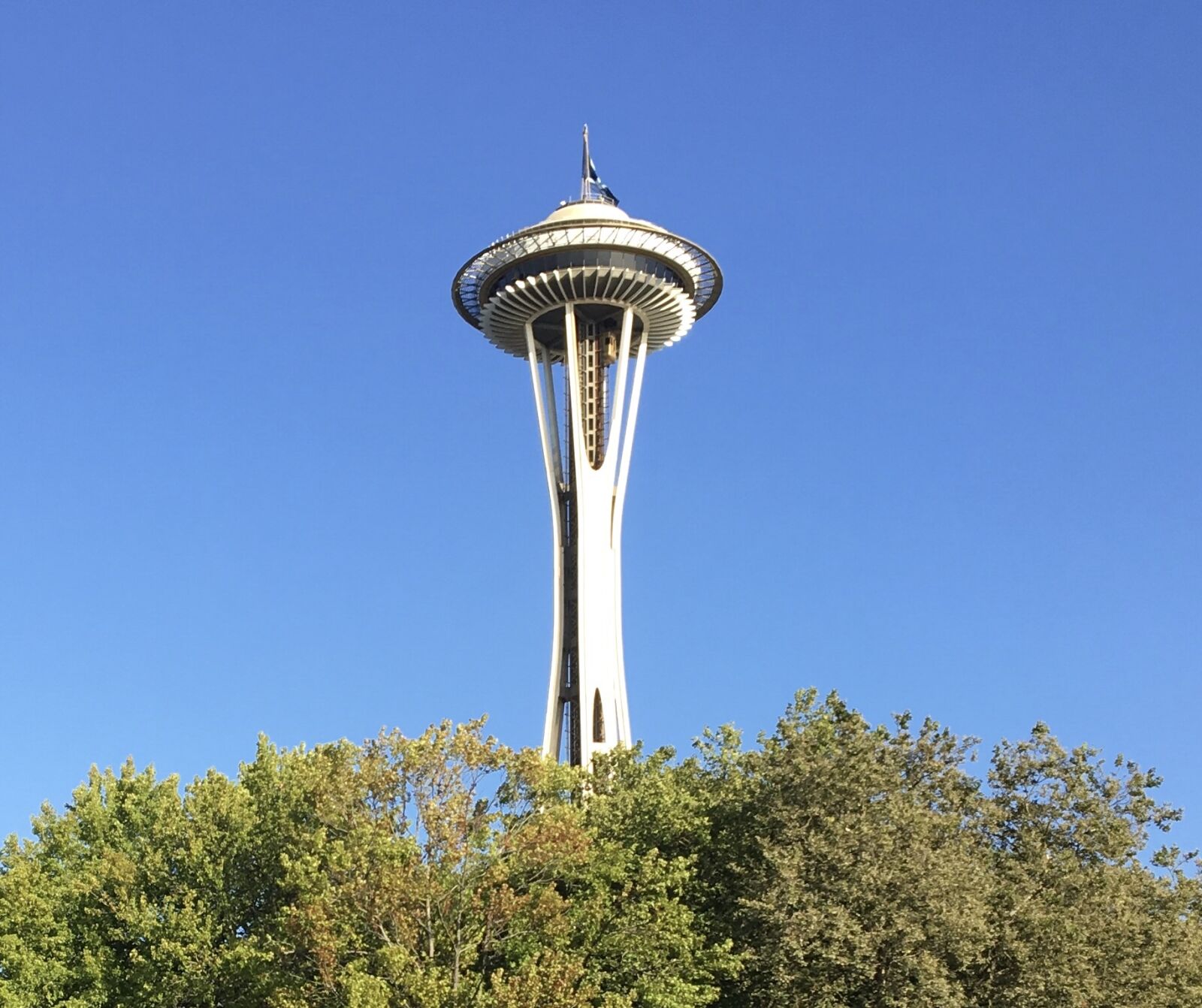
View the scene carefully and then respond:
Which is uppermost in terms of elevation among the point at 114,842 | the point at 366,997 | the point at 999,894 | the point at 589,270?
the point at 589,270

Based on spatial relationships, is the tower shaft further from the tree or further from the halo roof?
the tree

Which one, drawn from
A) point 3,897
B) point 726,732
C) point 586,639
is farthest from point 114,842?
point 586,639

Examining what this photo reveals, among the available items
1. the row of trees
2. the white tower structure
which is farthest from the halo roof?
the row of trees

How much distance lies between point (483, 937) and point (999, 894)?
1297cm

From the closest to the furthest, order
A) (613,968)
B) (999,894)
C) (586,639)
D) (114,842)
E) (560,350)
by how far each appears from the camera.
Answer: (613,968), (999,894), (114,842), (586,639), (560,350)

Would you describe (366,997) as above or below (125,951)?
below

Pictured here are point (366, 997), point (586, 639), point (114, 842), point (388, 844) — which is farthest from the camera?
point (586, 639)

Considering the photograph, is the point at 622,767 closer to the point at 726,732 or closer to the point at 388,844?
the point at 726,732

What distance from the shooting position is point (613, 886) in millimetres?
36406

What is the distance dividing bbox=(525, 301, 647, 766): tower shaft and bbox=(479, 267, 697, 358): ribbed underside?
0.60 m

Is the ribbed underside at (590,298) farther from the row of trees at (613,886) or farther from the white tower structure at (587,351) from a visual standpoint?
the row of trees at (613,886)

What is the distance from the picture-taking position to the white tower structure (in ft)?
201

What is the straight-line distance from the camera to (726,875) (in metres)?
38.3

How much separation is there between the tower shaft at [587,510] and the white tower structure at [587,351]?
48 millimetres
